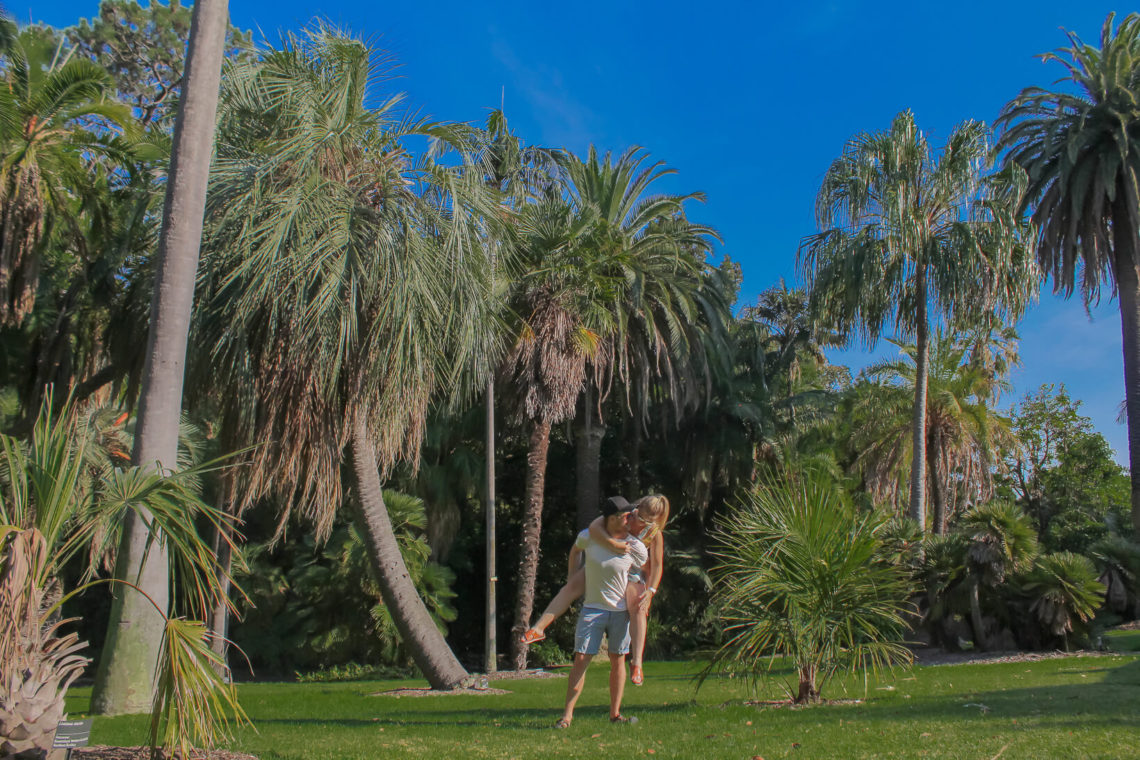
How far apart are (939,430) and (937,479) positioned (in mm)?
1560

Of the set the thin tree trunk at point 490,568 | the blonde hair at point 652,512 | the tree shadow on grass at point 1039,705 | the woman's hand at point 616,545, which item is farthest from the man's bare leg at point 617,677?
the thin tree trunk at point 490,568

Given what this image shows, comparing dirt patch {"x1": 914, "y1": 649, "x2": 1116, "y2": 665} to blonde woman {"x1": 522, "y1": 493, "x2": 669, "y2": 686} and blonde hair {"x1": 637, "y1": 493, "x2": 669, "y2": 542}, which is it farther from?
blonde hair {"x1": 637, "y1": 493, "x2": 669, "y2": 542}

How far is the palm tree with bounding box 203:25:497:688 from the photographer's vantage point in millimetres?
10266

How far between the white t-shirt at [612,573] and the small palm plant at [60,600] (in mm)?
2943

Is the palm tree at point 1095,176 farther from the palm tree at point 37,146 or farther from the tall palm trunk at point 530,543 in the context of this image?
the palm tree at point 37,146

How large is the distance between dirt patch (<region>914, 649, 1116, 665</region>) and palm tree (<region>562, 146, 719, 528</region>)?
31.2 ft

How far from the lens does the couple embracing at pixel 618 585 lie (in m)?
6.82

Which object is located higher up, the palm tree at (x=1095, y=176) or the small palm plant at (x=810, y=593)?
the palm tree at (x=1095, y=176)

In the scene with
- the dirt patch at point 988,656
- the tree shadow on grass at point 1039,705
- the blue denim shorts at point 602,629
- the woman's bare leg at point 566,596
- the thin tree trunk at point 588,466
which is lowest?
the dirt patch at point 988,656

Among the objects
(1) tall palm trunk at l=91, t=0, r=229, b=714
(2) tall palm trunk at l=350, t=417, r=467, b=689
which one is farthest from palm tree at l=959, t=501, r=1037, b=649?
(1) tall palm trunk at l=91, t=0, r=229, b=714

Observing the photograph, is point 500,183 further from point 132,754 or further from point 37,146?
point 132,754

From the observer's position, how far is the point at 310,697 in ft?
42.2

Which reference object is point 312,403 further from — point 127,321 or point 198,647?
point 198,647

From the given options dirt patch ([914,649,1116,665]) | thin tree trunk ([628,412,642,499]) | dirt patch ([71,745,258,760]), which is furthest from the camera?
thin tree trunk ([628,412,642,499])
